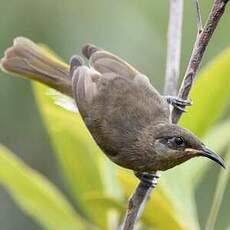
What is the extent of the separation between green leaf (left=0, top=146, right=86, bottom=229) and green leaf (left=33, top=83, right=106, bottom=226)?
8 cm

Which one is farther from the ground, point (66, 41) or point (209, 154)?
point (209, 154)

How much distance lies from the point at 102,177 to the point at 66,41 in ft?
5.61

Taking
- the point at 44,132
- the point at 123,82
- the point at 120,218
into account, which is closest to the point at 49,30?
the point at 44,132

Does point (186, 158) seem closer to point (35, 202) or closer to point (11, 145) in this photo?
point (35, 202)

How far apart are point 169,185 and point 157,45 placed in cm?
175

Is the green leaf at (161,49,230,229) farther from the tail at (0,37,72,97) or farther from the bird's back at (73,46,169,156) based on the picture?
the tail at (0,37,72,97)

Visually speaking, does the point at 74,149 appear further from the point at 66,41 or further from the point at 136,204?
the point at 66,41

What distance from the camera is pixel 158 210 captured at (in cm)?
256

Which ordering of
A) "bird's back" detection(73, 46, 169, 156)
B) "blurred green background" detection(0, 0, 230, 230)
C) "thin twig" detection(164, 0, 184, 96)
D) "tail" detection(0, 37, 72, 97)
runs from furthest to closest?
"blurred green background" detection(0, 0, 230, 230) → "tail" detection(0, 37, 72, 97) → "bird's back" detection(73, 46, 169, 156) → "thin twig" detection(164, 0, 184, 96)

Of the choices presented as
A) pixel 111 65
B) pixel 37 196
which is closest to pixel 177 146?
pixel 37 196

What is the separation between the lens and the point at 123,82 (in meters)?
3.36

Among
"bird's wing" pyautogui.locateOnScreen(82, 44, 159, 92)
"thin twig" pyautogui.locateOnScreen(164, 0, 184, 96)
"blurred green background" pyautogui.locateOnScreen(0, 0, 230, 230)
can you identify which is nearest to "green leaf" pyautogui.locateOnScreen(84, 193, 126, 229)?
"thin twig" pyautogui.locateOnScreen(164, 0, 184, 96)

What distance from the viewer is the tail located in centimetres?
348

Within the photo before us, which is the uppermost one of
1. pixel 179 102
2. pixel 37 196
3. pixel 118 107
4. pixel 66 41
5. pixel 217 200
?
pixel 179 102
